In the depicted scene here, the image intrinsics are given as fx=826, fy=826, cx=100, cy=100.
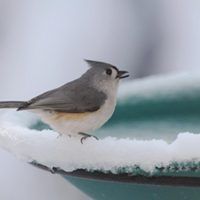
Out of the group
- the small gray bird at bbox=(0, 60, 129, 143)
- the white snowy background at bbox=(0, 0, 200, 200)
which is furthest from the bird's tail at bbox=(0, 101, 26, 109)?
the white snowy background at bbox=(0, 0, 200, 200)

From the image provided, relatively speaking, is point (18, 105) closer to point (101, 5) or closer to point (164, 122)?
point (164, 122)

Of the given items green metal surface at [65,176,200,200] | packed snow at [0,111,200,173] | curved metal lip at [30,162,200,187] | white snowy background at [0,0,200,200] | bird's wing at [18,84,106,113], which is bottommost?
curved metal lip at [30,162,200,187]

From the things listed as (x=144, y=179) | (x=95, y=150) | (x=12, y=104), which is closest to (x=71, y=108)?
(x=12, y=104)

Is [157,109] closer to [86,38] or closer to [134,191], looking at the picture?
[134,191]

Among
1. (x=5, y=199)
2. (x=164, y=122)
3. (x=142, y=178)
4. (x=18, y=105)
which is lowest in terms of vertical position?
(x=142, y=178)

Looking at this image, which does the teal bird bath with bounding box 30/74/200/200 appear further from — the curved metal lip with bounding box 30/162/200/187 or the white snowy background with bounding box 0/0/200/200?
the white snowy background with bounding box 0/0/200/200

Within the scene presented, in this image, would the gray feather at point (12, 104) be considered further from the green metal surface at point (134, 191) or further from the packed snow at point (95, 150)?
the green metal surface at point (134, 191)

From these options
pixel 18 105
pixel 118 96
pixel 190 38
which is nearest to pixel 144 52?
pixel 190 38

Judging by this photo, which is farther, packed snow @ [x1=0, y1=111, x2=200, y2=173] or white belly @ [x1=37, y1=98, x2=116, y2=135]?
white belly @ [x1=37, y1=98, x2=116, y2=135]
